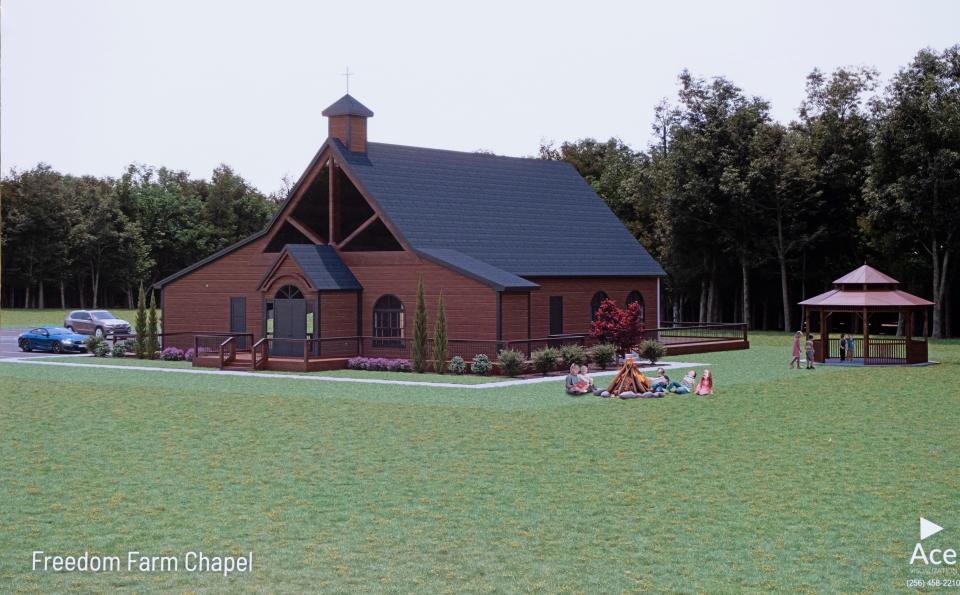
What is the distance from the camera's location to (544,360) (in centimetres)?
3631

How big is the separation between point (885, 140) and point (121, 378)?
3963cm

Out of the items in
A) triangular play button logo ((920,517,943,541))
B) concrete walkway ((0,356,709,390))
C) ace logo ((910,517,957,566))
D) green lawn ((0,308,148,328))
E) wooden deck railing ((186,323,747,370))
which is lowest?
ace logo ((910,517,957,566))

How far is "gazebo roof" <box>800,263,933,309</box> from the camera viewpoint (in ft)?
136

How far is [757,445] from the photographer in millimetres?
19766

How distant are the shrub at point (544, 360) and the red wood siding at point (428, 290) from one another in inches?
107

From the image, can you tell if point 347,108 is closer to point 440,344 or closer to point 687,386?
point 440,344

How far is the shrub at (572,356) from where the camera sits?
37406mm

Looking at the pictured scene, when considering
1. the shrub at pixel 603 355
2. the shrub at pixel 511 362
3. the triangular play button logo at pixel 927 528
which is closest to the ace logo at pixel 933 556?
the triangular play button logo at pixel 927 528

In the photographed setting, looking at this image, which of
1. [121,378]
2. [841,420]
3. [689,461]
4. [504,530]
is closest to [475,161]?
[121,378]

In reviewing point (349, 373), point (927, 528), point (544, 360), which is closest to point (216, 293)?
point (349, 373)

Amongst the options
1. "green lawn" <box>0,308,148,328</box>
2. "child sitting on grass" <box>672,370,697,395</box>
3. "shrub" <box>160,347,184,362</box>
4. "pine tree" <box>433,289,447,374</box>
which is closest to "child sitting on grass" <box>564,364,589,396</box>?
"child sitting on grass" <box>672,370,697,395</box>

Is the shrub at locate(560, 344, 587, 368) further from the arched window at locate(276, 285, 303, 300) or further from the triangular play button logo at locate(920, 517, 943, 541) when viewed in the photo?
the triangular play button logo at locate(920, 517, 943, 541)

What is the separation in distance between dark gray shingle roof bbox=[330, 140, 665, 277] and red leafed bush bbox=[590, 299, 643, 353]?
3916mm

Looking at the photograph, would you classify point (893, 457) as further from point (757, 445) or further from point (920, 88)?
point (920, 88)
